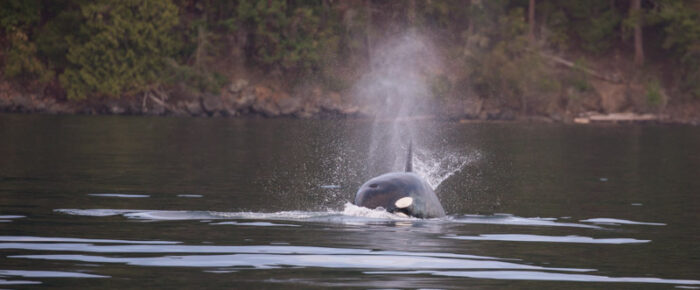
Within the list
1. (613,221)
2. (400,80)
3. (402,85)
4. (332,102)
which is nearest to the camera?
(613,221)

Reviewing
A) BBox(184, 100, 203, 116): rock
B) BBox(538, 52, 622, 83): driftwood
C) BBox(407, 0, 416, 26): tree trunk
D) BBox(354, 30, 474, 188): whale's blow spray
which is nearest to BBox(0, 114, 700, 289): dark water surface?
BBox(354, 30, 474, 188): whale's blow spray

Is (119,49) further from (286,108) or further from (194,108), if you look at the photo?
(286,108)

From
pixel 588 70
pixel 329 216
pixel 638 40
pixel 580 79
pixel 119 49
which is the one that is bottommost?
pixel 329 216

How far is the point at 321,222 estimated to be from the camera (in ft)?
60.0

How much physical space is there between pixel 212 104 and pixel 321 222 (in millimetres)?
63019

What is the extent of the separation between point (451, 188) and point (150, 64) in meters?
58.4

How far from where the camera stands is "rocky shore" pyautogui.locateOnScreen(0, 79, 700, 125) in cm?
8012

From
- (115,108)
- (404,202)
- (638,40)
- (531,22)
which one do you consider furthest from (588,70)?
(404,202)

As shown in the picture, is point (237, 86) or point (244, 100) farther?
point (237, 86)

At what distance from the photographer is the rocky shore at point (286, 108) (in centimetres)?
8012

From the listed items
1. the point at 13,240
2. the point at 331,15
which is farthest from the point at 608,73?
the point at 13,240

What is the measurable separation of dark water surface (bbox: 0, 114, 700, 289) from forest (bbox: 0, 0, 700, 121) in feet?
138

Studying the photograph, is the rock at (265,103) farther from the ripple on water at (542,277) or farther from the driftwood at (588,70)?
the ripple on water at (542,277)

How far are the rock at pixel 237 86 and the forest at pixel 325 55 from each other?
7 cm
